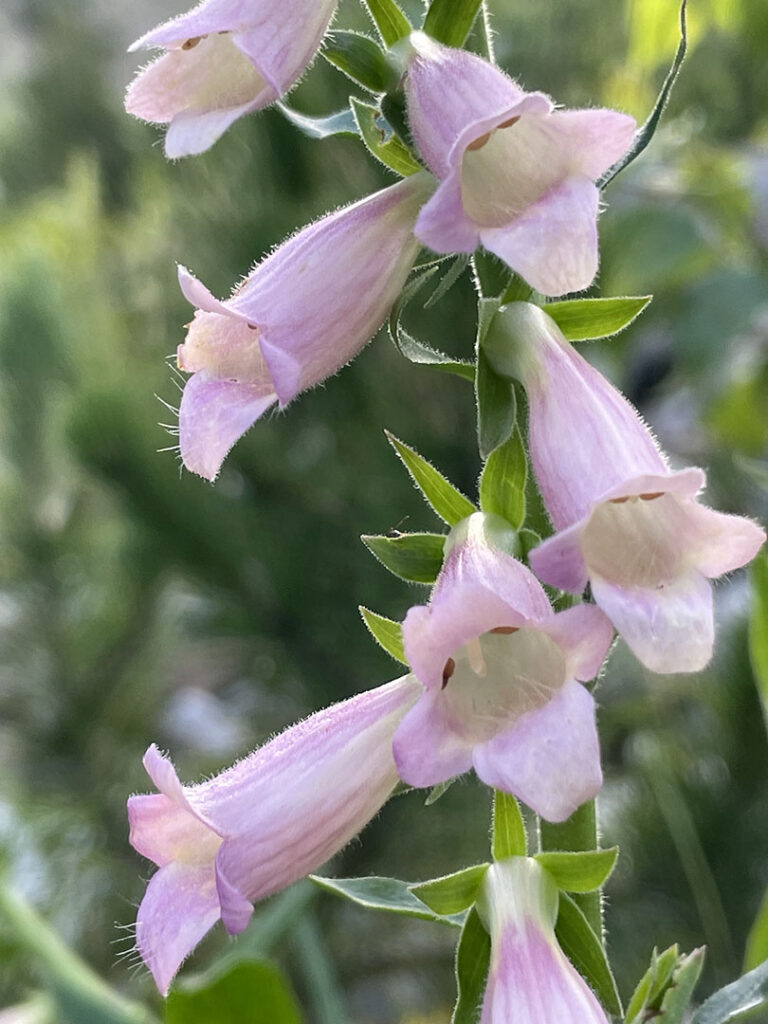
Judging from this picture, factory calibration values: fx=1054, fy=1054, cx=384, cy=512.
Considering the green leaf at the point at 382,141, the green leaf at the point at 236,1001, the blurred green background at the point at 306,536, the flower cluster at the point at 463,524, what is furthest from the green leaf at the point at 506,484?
the blurred green background at the point at 306,536

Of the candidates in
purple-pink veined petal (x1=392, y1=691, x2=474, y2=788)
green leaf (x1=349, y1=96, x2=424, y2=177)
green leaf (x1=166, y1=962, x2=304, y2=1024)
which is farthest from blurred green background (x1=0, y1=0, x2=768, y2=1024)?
purple-pink veined petal (x1=392, y1=691, x2=474, y2=788)

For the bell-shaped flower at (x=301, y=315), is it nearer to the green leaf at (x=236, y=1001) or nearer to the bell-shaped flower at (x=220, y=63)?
the bell-shaped flower at (x=220, y=63)

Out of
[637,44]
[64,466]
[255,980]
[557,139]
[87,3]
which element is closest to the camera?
[557,139]

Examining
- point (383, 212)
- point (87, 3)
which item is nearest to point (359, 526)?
point (383, 212)

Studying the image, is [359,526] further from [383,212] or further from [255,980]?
[383,212]

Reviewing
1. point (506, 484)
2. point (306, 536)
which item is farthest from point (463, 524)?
point (306, 536)

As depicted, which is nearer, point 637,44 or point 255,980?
point 255,980
